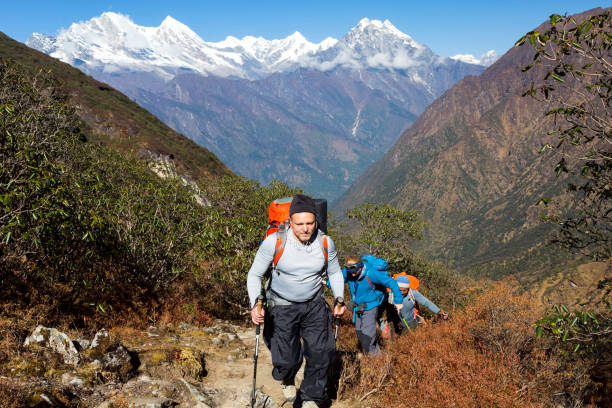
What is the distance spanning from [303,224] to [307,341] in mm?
1702

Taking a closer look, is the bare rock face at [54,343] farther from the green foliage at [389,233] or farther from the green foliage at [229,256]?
the green foliage at [389,233]

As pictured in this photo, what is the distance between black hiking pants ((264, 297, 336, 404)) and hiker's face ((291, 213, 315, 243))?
1001mm

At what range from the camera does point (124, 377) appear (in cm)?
529

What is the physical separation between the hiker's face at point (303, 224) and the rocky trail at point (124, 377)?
2.69 metres

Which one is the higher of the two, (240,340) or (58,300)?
(58,300)

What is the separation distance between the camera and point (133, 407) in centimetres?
456

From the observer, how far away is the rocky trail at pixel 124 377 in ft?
15.2

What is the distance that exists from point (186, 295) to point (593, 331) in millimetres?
9617

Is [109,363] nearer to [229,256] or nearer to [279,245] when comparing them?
[279,245]

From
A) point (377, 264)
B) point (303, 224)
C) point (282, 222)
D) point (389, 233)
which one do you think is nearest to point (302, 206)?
point (303, 224)

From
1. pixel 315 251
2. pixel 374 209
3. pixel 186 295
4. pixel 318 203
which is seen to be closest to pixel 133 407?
pixel 315 251

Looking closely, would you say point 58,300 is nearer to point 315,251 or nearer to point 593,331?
point 315,251

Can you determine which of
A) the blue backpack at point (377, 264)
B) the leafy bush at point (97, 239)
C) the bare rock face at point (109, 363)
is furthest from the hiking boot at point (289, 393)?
the leafy bush at point (97, 239)

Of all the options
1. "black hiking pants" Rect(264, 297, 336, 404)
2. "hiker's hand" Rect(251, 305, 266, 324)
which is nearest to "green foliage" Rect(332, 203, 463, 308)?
"black hiking pants" Rect(264, 297, 336, 404)
